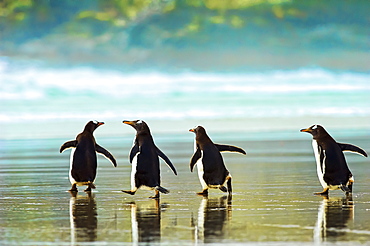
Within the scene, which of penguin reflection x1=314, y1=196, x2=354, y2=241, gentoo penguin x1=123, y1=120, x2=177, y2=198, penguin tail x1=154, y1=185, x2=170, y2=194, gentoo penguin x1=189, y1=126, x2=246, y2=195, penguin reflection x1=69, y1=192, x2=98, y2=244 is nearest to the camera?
penguin reflection x1=314, y1=196, x2=354, y2=241

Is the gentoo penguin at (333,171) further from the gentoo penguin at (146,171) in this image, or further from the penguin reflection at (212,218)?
the gentoo penguin at (146,171)

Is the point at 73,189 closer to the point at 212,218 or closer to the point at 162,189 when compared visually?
the point at 162,189

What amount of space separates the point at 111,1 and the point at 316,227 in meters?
62.6

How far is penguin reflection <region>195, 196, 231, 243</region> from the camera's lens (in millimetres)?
7247

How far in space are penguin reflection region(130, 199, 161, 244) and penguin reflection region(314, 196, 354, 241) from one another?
1.41m

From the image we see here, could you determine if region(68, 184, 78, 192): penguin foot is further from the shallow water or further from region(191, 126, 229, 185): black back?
region(191, 126, 229, 185): black back

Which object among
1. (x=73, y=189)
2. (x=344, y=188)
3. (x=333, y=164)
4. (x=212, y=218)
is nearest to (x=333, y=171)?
(x=333, y=164)

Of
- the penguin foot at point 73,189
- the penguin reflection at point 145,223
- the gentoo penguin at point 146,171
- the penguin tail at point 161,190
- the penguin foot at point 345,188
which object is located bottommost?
the penguin reflection at point 145,223

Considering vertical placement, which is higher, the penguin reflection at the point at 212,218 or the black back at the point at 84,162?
the black back at the point at 84,162

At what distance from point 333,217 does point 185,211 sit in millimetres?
1611

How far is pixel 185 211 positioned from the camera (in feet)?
29.3

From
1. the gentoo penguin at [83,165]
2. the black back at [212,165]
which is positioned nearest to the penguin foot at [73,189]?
the gentoo penguin at [83,165]

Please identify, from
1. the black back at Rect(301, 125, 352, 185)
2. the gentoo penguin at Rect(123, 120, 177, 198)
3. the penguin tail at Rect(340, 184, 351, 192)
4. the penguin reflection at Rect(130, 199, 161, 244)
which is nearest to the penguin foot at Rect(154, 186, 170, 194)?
the gentoo penguin at Rect(123, 120, 177, 198)

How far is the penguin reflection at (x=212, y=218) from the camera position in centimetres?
725
